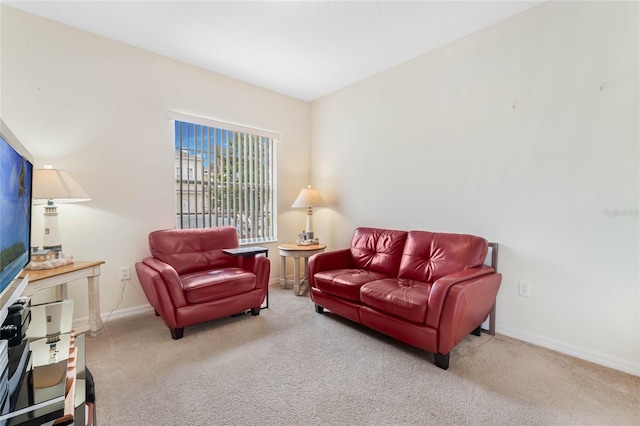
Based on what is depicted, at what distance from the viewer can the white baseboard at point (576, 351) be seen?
1930mm

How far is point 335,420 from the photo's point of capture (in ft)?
4.91

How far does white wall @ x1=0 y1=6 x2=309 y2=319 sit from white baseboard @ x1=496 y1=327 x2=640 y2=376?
139 inches

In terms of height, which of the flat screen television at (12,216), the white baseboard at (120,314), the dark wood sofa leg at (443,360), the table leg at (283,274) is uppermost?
the flat screen television at (12,216)

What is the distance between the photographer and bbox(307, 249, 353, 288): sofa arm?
2939 mm

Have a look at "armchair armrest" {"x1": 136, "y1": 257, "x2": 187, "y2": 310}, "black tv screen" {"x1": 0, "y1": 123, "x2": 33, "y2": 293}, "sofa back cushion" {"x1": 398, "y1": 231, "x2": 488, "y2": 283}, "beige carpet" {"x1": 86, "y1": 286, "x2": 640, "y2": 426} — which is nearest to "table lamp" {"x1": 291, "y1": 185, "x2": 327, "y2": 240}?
"sofa back cushion" {"x1": 398, "y1": 231, "x2": 488, "y2": 283}

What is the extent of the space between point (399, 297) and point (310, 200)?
6.62 ft

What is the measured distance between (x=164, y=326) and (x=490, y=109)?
11.7 ft

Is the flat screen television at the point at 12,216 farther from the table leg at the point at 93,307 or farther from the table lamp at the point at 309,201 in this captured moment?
the table lamp at the point at 309,201

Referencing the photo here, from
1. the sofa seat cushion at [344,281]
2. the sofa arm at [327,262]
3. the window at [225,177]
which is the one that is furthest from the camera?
the window at [225,177]

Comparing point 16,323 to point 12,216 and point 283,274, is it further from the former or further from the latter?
point 283,274

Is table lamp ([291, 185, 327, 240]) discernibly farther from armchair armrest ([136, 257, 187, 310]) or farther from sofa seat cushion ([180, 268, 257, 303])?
armchair armrest ([136, 257, 187, 310])

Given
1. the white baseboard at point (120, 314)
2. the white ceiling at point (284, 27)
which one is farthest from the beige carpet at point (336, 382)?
the white ceiling at point (284, 27)

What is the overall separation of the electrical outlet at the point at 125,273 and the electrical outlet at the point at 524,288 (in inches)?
145

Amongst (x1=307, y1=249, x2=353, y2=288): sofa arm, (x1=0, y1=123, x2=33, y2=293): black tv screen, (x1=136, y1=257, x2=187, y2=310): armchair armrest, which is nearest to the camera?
(x1=0, y1=123, x2=33, y2=293): black tv screen
